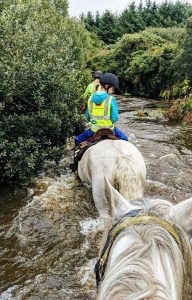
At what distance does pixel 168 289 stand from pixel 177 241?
12.6 inches

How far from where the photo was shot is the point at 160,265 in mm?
1613

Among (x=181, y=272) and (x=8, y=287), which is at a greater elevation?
(x=181, y=272)

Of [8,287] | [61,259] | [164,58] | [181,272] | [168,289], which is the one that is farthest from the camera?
[164,58]

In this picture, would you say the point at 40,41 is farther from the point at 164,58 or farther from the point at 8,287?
the point at 164,58

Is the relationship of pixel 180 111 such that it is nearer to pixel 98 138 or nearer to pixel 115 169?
pixel 98 138

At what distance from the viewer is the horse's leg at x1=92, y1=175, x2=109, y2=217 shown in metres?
5.19

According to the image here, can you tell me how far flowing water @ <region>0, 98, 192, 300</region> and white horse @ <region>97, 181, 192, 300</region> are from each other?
0.66m

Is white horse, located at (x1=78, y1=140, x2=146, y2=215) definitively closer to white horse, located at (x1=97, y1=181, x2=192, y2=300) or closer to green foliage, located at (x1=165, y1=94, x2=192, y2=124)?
white horse, located at (x1=97, y1=181, x2=192, y2=300)

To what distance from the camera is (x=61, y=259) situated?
4645mm

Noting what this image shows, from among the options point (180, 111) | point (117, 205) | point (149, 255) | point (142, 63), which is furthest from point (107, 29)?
point (149, 255)

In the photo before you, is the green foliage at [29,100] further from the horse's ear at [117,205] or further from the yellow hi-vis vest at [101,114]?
the horse's ear at [117,205]

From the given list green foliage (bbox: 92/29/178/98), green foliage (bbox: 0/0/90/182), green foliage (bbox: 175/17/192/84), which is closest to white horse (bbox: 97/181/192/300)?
green foliage (bbox: 0/0/90/182)

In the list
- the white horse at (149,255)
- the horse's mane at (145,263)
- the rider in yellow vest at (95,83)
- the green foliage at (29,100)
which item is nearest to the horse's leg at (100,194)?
the green foliage at (29,100)

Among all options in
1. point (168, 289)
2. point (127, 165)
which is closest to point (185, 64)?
point (127, 165)
